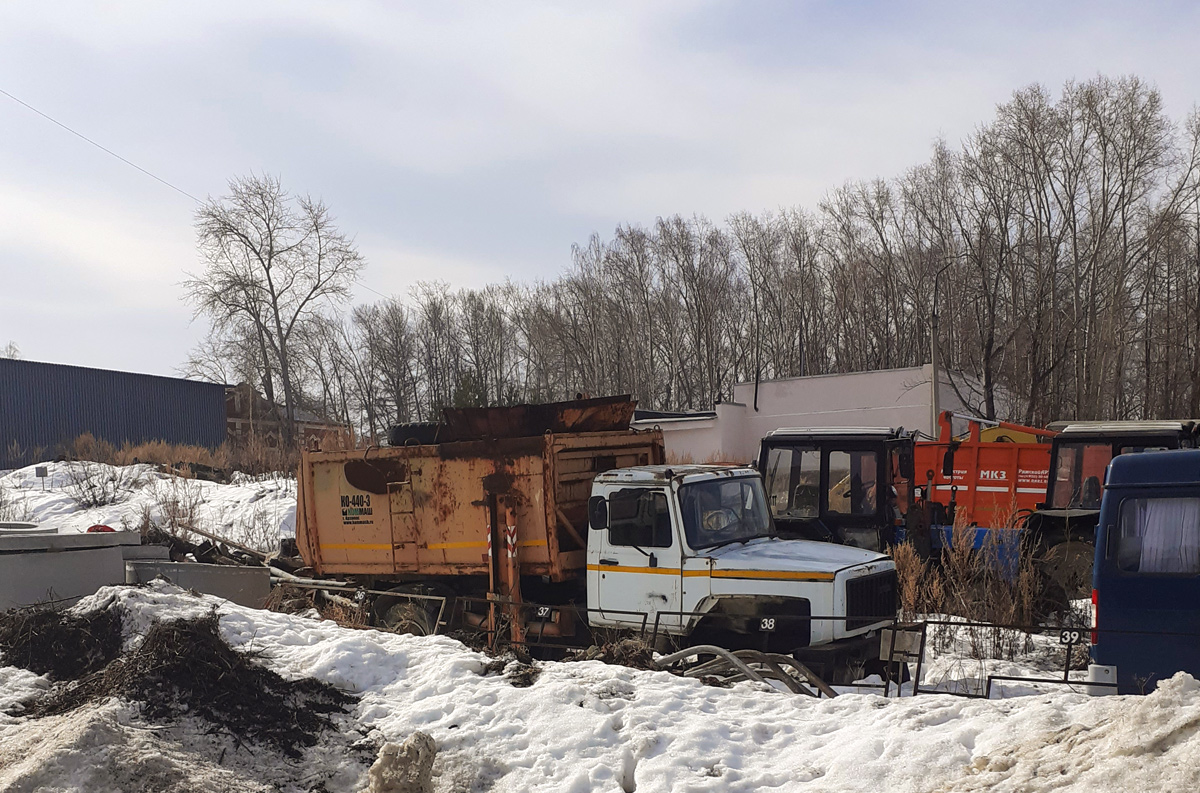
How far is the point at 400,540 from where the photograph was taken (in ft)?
38.0

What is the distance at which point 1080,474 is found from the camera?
45.4 feet

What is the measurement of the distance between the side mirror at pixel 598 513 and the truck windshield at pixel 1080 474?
27.1ft

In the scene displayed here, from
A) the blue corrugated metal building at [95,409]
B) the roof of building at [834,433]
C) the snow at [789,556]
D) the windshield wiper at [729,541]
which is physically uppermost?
the blue corrugated metal building at [95,409]

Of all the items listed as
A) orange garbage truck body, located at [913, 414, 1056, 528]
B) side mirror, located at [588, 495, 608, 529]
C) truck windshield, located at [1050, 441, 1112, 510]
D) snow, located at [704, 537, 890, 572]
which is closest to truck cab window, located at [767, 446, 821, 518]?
snow, located at [704, 537, 890, 572]

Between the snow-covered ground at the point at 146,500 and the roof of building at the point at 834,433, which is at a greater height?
the roof of building at the point at 834,433

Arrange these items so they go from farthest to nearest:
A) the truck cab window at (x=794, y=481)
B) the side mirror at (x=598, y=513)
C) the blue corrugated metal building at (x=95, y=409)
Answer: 1. the blue corrugated metal building at (x=95, y=409)
2. the truck cab window at (x=794, y=481)
3. the side mirror at (x=598, y=513)

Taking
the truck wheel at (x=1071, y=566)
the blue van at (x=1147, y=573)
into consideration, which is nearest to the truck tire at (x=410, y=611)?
the blue van at (x=1147, y=573)

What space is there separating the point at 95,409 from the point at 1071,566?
1580 inches

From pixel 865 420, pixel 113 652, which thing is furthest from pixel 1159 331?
pixel 113 652

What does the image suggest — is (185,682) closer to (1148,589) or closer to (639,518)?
(639,518)

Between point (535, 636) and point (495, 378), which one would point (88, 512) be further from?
point (495, 378)

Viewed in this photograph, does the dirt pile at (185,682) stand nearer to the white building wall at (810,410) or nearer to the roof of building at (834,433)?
the roof of building at (834,433)

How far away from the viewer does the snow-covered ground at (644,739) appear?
4.57m

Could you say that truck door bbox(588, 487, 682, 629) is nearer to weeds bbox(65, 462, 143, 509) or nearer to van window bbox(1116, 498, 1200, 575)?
van window bbox(1116, 498, 1200, 575)
